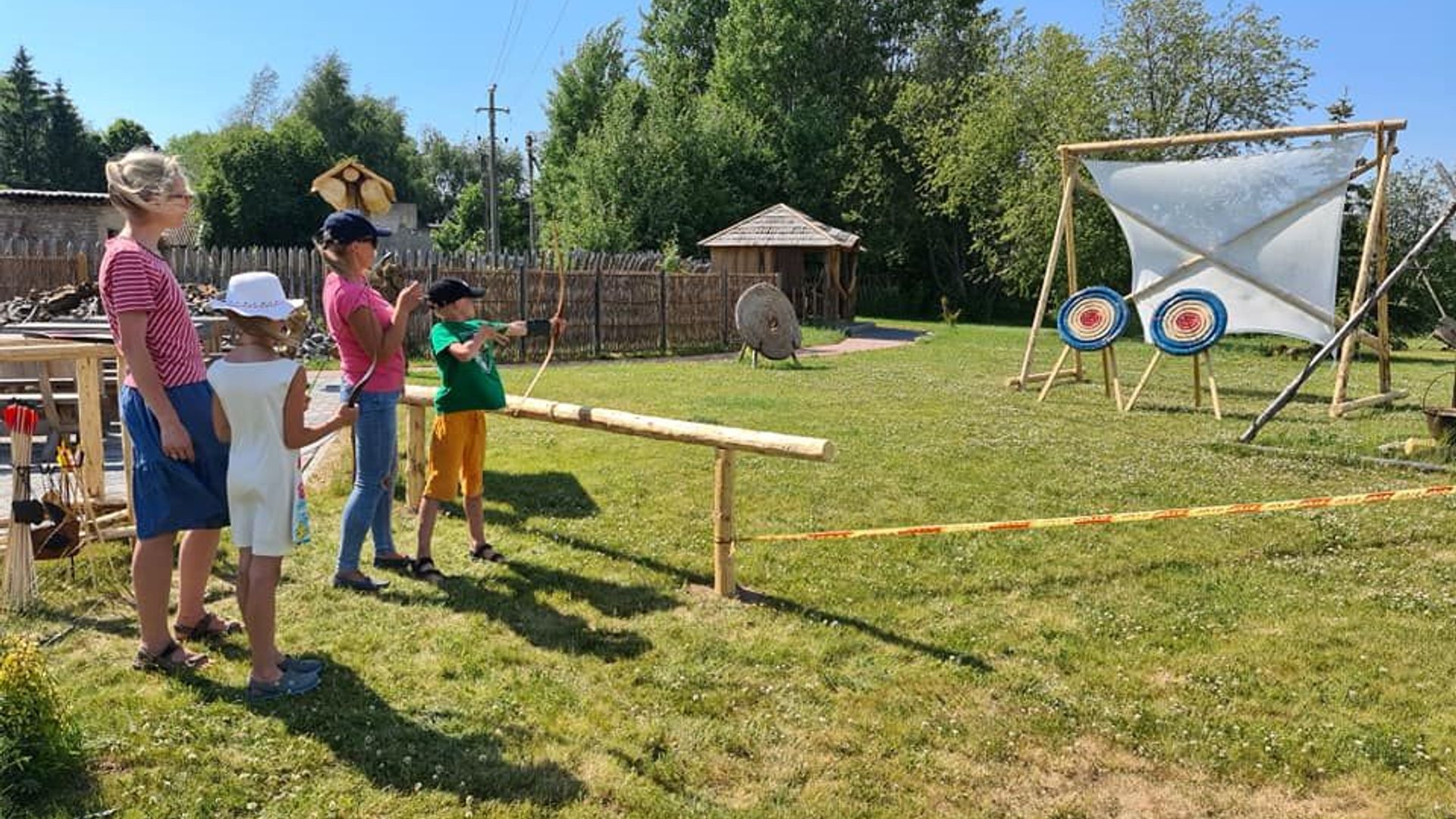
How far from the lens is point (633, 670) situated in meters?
3.90

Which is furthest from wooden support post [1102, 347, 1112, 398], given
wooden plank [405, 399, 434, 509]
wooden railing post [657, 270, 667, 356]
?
wooden railing post [657, 270, 667, 356]

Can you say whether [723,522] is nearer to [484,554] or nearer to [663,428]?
[663,428]

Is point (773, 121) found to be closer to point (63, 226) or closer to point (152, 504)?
point (63, 226)

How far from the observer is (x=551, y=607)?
4.62 meters

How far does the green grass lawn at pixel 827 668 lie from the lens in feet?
10.0

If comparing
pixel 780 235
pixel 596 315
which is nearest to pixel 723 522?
pixel 596 315

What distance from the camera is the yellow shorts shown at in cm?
492

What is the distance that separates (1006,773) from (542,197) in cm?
4364

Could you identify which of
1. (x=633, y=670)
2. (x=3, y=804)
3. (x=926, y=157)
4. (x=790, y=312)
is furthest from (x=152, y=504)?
(x=926, y=157)

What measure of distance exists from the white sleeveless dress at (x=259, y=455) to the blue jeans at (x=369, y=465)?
1.03 m

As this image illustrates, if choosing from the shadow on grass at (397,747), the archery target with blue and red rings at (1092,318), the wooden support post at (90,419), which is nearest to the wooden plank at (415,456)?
the wooden support post at (90,419)

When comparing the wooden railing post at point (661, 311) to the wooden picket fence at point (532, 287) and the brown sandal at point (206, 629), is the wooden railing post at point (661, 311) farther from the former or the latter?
the brown sandal at point (206, 629)

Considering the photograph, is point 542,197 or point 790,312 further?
point 542,197

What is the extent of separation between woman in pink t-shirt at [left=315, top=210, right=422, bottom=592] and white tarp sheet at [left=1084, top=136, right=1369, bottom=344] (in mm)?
9511
